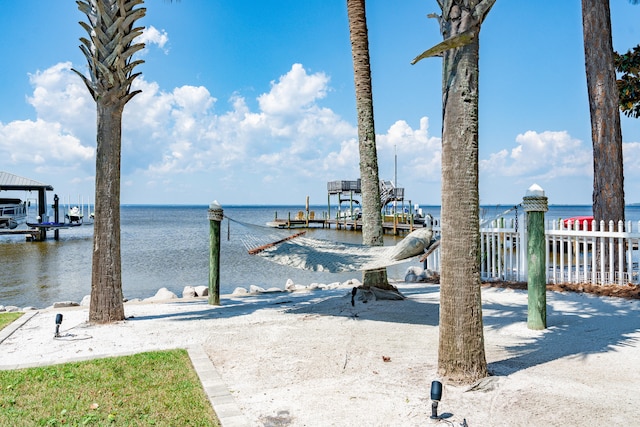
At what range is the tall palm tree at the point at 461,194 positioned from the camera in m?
3.27

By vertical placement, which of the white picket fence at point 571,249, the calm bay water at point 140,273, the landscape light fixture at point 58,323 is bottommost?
the calm bay water at point 140,273

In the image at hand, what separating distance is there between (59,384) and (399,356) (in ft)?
8.81

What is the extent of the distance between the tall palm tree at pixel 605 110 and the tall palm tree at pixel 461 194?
22.0 ft

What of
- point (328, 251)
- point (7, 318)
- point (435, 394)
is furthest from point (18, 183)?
point (435, 394)

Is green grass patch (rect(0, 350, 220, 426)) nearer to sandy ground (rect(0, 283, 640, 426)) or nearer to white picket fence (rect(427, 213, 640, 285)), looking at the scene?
sandy ground (rect(0, 283, 640, 426))

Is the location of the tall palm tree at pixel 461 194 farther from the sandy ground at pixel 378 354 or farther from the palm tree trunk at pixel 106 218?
the palm tree trunk at pixel 106 218

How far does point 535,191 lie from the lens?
5.24 m

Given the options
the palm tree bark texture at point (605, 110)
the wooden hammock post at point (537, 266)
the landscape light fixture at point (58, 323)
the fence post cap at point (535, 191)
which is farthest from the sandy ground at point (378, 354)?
the palm tree bark texture at point (605, 110)

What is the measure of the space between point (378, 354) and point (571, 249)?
17.2ft

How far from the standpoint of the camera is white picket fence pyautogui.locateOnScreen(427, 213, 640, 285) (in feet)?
24.4

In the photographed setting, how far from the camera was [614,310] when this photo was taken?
5988 mm

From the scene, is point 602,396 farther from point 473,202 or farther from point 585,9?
point 585,9

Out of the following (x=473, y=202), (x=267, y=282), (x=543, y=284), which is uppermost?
(x=473, y=202)

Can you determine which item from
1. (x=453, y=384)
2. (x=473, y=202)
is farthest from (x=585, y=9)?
(x=453, y=384)
